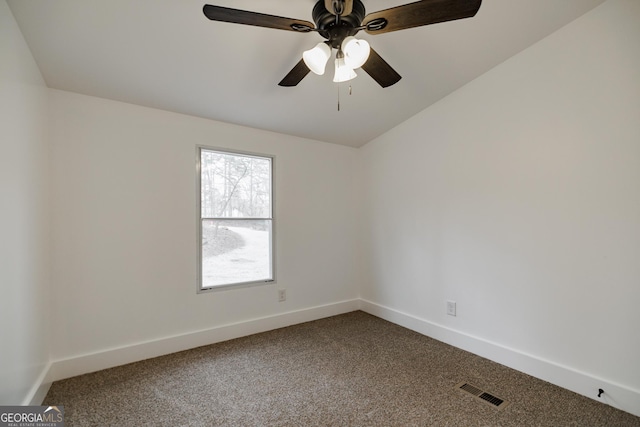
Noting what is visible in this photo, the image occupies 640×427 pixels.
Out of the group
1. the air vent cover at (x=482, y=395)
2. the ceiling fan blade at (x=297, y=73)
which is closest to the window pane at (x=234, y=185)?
the ceiling fan blade at (x=297, y=73)

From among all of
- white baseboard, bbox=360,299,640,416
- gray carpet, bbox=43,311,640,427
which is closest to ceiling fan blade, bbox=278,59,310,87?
gray carpet, bbox=43,311,640,427

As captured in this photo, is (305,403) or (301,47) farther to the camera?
(301,47)

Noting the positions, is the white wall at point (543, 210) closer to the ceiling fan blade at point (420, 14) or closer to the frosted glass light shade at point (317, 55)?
the ceiling fan blade at point (420, 14)

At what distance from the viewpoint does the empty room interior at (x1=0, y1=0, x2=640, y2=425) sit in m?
1.88

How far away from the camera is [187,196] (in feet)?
9.35

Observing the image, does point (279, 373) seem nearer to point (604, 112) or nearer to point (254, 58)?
point (254, 58)

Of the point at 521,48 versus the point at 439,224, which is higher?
the point at 521,48

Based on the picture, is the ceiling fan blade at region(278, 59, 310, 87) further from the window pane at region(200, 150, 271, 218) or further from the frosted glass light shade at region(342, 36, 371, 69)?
the window pane at region(200, 150, 271, 218)

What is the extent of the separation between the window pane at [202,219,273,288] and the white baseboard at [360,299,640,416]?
Answer: 67.7 inches

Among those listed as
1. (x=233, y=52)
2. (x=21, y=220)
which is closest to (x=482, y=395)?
(x=233, y=52)

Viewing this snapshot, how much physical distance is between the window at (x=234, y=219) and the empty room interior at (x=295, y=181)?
0.9 inches

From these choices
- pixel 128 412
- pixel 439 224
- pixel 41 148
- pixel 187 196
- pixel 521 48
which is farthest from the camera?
pixel 439 224

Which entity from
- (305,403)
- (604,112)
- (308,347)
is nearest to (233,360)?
(308,347)

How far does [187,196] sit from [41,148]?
106cm
